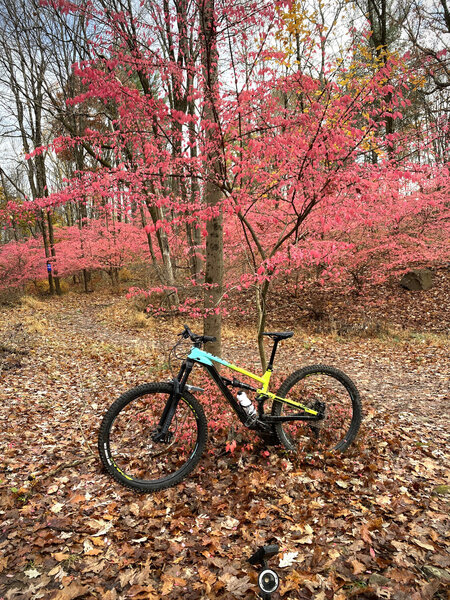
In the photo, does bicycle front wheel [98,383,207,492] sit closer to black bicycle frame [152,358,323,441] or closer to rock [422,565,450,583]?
black bicycle frame [152,358,323,441]

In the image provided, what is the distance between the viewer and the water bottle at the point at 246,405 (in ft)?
11.2

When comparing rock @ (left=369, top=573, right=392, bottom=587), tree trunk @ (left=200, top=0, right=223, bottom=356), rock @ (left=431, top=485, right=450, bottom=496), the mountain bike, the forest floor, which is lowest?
rock @ (left=431, top=485, right=450, bottom=496)

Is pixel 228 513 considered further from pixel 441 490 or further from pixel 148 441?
pixel 441 490

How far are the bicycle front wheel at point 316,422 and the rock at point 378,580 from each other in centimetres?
147

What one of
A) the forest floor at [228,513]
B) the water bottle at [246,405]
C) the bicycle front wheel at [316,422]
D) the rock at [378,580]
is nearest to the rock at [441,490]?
the forest floor at [228,513]

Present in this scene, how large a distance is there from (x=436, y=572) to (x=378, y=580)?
0.38m

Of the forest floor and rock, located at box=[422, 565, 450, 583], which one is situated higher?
rock, located at box=[422, 565, 450, 583]

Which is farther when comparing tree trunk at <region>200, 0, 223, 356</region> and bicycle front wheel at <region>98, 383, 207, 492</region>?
tree trunk at <region>200, 0, 223, 356</region>

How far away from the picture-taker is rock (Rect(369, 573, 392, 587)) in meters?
2.10

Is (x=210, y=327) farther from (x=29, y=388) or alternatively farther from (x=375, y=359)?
(x=375, y=359)

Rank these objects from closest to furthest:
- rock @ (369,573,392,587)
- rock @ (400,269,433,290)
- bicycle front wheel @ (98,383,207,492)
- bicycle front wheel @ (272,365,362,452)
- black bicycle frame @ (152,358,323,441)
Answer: rock @ (369,573,392,587) → bicycle front wheel @ (98,383,207,492) → black bicycle frame @ (152,358,323,441) → bicycle front wheel @ (272,365,362,452) → rock @ (400,269,433,290)

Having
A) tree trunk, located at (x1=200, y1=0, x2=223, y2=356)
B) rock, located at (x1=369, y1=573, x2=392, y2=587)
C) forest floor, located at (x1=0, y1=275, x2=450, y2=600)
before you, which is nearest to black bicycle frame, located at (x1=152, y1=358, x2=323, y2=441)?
forest floor, located at (x1=0, y1=275, x2=450, y2=600)

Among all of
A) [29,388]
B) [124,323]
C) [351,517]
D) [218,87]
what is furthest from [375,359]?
[124,323]

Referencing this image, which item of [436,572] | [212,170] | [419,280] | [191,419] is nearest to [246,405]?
[191,419]
